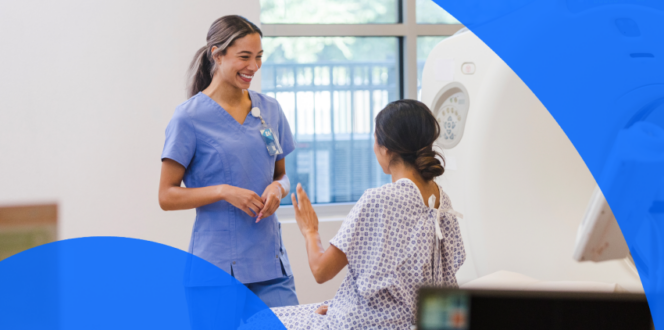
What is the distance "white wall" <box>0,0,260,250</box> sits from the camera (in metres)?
2.09

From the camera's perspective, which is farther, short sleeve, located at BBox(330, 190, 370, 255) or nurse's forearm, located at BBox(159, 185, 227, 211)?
nurse's forearm, located at BBox(159, 185, 227, 211)

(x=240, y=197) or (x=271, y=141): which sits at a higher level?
(x=271, y=141)

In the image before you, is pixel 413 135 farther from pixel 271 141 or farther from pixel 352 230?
pixel 271 141

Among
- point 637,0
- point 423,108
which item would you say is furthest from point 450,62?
point 423,108

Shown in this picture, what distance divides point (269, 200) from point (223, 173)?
15 centimetres

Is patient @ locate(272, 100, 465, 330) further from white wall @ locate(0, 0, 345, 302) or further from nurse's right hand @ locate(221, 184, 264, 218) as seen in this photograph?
white wall @ locate(0, 0, 345, 302)

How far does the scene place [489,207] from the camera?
5.99 feet


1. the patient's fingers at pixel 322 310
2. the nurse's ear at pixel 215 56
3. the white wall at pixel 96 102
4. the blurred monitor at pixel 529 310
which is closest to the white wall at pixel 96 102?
the white wall at pixel 96 102

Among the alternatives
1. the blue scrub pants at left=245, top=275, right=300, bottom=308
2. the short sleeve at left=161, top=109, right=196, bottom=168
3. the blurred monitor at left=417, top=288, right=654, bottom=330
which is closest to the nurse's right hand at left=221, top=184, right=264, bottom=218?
the short sleeve at left=161, top=109, right=196, bottom=168

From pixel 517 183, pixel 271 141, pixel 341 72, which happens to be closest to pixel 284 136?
pixel 271 141

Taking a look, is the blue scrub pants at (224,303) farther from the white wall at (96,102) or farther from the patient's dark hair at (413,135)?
the white wall at (96,102)

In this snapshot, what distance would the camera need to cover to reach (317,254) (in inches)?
46.8
